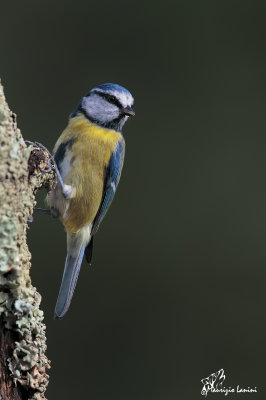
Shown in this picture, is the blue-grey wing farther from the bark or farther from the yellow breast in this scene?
the bark

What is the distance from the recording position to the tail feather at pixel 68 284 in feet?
7.32

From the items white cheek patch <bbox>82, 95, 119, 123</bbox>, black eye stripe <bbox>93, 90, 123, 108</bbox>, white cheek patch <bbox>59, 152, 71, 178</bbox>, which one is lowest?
white cheek patch <bbox>59, 152, 71, 178</bbox>

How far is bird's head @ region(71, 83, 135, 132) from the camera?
96.1 inches

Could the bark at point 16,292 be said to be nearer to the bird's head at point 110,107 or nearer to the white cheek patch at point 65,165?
the white cheek patch at point 65,165

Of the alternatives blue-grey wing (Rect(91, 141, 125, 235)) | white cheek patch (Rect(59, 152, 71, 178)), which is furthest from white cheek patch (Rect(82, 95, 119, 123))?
white cheek patch (Rect(59, 152, 71, 178))

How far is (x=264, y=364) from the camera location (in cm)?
330

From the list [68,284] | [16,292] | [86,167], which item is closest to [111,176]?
[86,167]

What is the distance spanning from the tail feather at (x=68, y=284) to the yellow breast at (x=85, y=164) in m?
0.12

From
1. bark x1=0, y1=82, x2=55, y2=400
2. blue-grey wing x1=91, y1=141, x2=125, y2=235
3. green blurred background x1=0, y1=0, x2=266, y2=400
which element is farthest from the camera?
green blurred background x1=0, y1=0, x2=266, y2=400

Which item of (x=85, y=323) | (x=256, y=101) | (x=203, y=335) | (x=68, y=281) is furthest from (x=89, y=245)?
(x=256, y=101)

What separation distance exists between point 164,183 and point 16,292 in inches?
84.5

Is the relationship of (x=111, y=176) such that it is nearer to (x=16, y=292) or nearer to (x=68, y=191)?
(x=68, y=191)

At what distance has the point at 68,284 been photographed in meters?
2.34

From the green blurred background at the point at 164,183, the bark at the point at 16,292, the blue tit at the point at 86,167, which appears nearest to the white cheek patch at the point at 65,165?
the blue tit at the point at 86,167
